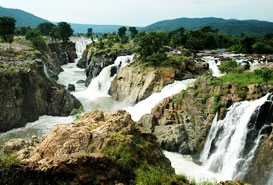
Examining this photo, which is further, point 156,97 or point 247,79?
point 156,97

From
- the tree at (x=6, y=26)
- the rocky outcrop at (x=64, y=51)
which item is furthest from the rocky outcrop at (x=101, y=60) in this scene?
the rocky outcrop at (x=64, y=51)

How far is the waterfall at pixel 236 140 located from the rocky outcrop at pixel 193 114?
1.05 meters

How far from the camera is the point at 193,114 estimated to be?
1267 inches

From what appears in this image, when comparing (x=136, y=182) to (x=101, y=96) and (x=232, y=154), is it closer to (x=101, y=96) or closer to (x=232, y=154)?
(x=232, y=154)

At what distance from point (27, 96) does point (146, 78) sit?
616 inches

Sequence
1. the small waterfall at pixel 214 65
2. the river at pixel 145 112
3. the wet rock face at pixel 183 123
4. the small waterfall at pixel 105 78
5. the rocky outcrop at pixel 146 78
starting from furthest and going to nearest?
the small waterfall at pixel 105 78 → the rocky outcrop at pixel 146 78 → the small waterfall at pixel 214 65 → the wet rock face at pixel 183 123 → the river at pixel 145 112

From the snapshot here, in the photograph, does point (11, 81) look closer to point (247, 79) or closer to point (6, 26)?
point (6, 26)

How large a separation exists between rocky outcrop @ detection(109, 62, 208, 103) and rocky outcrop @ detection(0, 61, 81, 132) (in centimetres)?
720

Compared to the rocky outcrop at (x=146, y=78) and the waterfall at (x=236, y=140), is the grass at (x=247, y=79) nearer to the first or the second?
the waterfall at (x=236, y=140)

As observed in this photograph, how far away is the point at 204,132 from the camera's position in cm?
3062

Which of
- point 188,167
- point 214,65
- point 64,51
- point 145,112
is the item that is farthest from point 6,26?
point 188,167

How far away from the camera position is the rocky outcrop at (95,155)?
11625 millimetres

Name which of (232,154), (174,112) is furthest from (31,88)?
(232,154)

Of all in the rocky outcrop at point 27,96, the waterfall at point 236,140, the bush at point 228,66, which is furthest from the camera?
the bush at point 228,66
